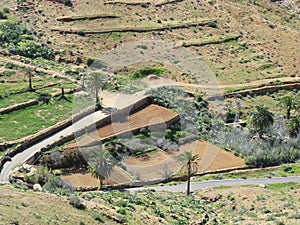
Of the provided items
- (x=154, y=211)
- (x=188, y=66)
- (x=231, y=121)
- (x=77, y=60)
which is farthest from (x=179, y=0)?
(x=154, y=211)

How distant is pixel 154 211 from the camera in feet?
136

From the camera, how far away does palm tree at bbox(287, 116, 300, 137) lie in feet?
218

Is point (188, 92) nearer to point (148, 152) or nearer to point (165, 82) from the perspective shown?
point (165, 82)

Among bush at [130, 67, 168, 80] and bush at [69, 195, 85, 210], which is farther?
bush at [130, 67, 168, 80]

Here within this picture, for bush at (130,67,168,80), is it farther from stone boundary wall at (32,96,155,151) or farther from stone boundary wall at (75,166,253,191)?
stone boundary wall at (75,166,253,191)

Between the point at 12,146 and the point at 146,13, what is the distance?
151ft

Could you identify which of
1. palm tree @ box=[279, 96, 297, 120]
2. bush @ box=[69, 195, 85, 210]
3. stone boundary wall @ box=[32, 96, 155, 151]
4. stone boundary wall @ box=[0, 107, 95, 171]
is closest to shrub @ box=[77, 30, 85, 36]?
stone boundary wall @ box=[32, 96, 155, 151]

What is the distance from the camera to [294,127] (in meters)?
66.4

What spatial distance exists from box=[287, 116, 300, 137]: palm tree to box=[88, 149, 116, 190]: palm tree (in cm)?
2351

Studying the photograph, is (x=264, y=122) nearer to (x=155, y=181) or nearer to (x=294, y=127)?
(x=294, y=127)

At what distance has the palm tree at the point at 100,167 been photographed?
5150cm

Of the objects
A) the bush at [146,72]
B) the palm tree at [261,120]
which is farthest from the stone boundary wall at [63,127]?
the palm tree at [261,120]

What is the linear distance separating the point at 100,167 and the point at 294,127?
2506 centimetres

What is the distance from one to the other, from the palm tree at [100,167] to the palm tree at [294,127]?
23.5m
